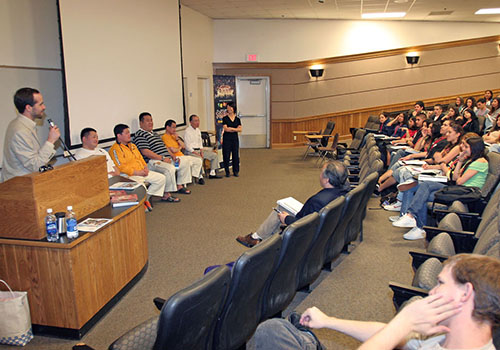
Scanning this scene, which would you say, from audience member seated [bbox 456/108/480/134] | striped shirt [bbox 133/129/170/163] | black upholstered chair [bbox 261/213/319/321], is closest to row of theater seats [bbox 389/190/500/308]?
black upholstered chair [bbox 261/213/319/321]

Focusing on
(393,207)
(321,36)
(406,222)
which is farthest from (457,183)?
(321,36)

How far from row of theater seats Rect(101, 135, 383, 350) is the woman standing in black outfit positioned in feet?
17.4

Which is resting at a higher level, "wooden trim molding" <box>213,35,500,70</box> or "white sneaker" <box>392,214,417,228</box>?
"wooden trim molding" <box>213,35,500,70</box>

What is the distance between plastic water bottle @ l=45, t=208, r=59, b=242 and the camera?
292 centimetres

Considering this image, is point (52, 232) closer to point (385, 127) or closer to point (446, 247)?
point (446, 247)

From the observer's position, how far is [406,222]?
17.5ft

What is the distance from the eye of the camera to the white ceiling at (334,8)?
32.6ft

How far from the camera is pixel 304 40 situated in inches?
512

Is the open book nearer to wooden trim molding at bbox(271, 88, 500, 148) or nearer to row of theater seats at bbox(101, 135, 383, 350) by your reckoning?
row of theater seats at bbox(101, 135, 383, 350)

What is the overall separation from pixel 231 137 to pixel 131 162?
9.54ft

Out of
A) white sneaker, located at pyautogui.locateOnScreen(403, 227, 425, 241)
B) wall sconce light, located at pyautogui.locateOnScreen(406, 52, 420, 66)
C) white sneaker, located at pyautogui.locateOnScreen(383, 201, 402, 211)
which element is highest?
wall sconce light, located at pyautogui.locateOnScreen(406, 52, 420, 66)

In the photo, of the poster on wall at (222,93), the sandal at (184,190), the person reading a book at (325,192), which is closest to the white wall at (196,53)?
the poster on wall at (222,93)

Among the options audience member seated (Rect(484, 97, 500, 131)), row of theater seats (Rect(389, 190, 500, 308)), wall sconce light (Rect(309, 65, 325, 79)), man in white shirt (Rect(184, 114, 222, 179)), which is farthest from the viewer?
wall sconce light (Rect(309, 65, 325, 79))

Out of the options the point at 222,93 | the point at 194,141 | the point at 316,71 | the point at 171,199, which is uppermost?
the point at 316,71
